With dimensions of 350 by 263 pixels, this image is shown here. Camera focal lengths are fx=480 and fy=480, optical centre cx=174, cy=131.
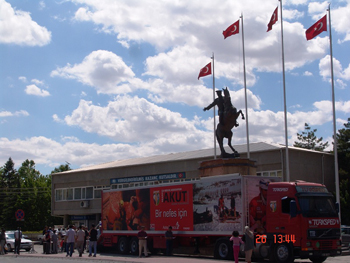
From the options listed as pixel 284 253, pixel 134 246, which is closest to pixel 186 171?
pixel 134 246

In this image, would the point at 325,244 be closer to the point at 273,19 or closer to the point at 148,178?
the point at 273,19

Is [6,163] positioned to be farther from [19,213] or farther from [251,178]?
[251,178]

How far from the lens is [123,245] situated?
86.2ft

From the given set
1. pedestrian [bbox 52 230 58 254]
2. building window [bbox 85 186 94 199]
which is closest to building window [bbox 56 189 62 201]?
building window [bbox 85 186 94 199]

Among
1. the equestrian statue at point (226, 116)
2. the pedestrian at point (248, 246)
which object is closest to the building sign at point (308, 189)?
the pedestrian at point (248, 246)

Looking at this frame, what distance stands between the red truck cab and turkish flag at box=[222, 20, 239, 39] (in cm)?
1754

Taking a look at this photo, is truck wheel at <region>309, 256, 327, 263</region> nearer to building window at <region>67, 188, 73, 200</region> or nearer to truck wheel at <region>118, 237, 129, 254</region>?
truck wheel at <region>118, 237, 129, 254</region>

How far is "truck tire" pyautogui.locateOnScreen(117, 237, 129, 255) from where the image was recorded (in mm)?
25994

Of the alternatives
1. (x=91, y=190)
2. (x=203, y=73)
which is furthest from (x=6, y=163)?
(x=203, y=73)

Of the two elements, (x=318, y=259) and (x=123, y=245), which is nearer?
(x=318, y=259)

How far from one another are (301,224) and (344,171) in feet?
101

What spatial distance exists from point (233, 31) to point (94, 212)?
26.3m

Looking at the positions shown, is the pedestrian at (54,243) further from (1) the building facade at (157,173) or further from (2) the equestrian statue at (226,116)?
(2) the equestrian statue at (226,116)
